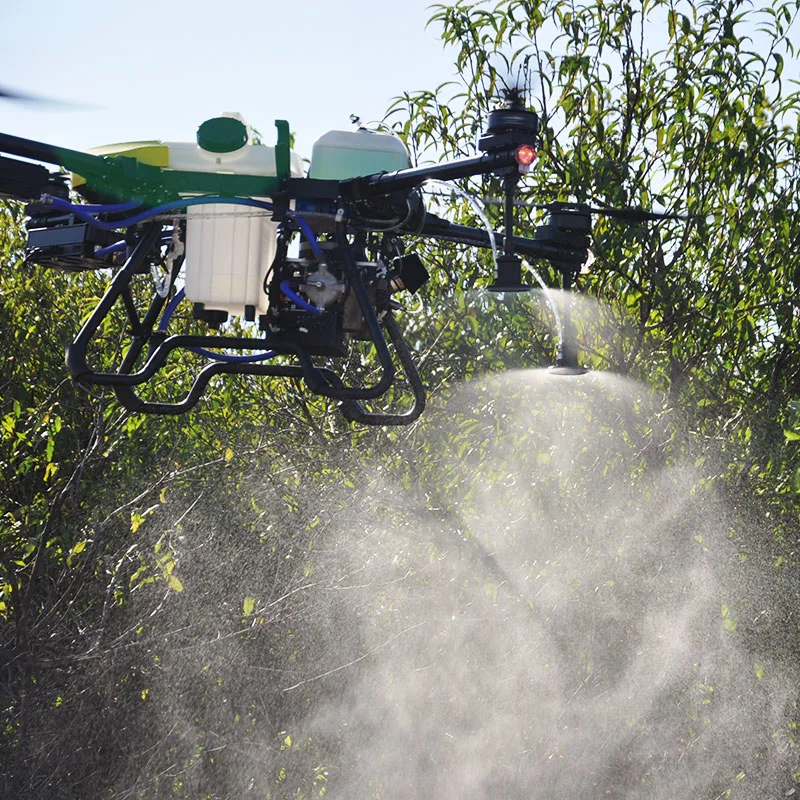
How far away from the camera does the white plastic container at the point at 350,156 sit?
3264 millimetres

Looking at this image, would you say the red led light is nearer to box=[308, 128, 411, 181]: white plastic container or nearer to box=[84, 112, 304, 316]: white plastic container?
box=[308, 128, 411, 181]: white plastic container

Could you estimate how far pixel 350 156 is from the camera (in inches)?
129

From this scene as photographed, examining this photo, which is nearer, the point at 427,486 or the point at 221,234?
the point at 221,234

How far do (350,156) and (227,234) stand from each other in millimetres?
379

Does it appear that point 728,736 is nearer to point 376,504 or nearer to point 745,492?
point 745,492

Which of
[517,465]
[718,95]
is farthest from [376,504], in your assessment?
[718,95]

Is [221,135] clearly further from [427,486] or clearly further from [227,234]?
[427,486]

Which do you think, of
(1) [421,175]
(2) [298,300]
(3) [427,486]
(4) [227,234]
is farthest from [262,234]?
(3) [427,486]

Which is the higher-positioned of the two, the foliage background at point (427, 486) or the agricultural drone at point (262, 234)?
the agricultural drone at point (262, 234)

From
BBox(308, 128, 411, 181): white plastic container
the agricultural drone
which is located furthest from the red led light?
BBox(308, 128, 411, 181): white plastic container

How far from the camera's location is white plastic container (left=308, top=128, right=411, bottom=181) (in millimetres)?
3264

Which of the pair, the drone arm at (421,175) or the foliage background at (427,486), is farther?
the foliage background at (427,486)

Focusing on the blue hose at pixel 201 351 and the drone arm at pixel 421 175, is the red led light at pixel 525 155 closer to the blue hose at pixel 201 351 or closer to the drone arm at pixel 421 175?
the drone arm at pixel 421 175

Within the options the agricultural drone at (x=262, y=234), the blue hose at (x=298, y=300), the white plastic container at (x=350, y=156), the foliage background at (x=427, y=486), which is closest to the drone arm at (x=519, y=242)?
Answer: the agricultural drone at (x=262, y=234)
